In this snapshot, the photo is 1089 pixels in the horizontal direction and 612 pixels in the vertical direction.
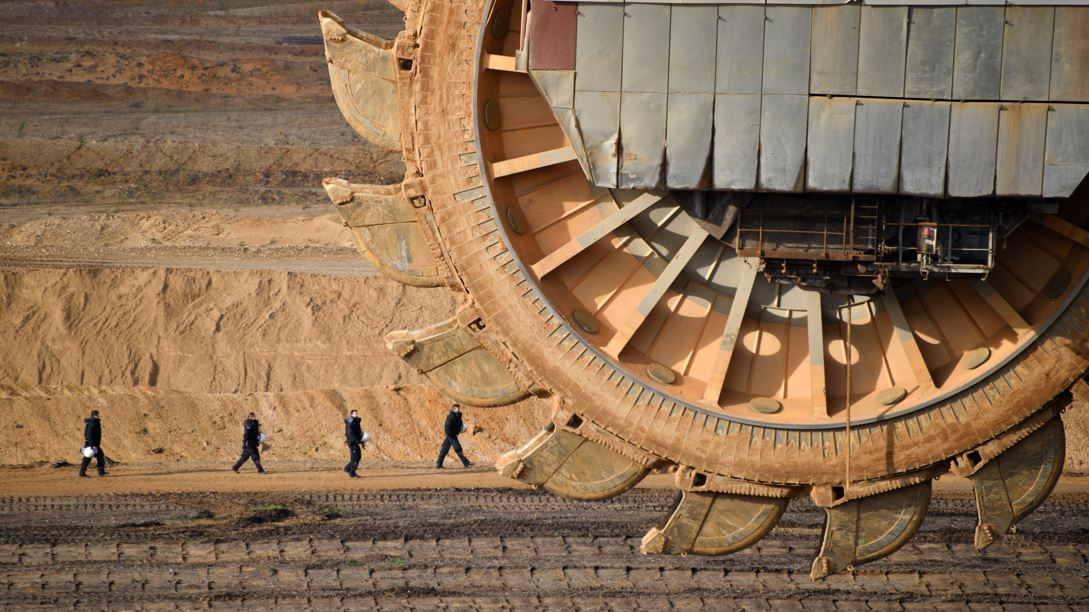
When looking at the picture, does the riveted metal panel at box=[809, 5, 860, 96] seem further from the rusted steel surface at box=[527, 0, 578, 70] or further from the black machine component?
the rusted steel surface at box=[527, 0, 578, 70]

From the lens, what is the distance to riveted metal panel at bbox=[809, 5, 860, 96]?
1647 cm

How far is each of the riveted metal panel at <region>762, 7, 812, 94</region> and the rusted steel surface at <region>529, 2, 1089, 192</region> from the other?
16 mm

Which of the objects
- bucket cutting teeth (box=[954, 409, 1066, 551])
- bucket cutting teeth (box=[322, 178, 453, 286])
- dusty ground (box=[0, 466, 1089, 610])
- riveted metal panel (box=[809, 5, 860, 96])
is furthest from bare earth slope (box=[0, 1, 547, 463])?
riveted metal panel (box=[809, 5, 860, 96])

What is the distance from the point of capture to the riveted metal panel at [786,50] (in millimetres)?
16547

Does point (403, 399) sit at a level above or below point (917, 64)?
below

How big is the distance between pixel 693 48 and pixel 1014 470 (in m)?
6.85

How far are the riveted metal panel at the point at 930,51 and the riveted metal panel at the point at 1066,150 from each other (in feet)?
4.02

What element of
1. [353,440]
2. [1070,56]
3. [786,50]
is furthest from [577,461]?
[353,440]

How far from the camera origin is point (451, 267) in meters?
18.7

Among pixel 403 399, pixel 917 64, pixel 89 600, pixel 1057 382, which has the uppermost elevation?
pixel 917 64

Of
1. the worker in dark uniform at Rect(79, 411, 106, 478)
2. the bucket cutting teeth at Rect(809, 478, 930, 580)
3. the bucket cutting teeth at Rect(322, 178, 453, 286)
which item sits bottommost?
the worker in dark uniform at Rect(79, 411, 106, 478)

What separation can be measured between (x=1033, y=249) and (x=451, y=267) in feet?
24.0

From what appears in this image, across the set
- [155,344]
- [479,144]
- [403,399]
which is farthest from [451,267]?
[155,344]

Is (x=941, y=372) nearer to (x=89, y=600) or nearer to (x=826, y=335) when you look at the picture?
(x=826, y=335)
